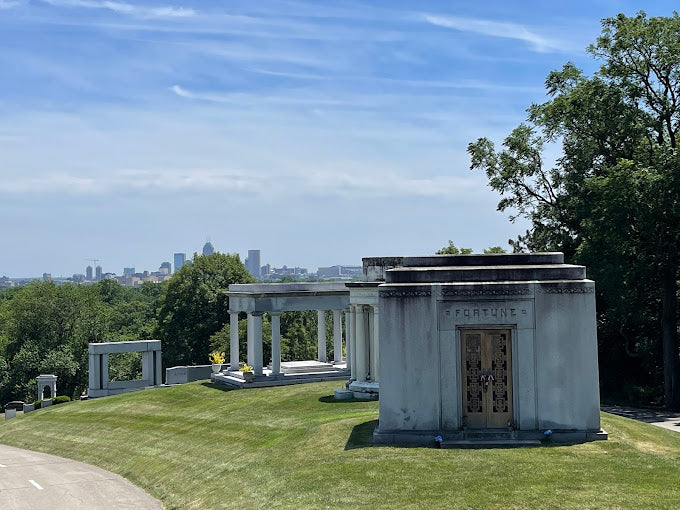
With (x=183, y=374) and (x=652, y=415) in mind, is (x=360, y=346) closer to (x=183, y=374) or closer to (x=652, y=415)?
(x=652, y=415)

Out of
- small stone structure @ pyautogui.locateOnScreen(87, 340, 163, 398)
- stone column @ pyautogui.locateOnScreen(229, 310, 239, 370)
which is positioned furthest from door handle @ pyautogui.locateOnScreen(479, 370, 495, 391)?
small stone structure @ pyautogui.locateOnScreen(87, 340, 163, 398)

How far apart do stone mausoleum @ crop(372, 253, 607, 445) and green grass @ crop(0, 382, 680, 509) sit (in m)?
1.18

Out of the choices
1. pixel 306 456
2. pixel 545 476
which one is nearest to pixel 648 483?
pixel 545 476

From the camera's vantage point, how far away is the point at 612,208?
41.1 metres

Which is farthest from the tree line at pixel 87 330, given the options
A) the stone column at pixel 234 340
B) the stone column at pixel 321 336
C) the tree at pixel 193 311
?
the stone column at pixel 234 340

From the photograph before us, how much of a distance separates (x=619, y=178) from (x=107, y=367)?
125ft

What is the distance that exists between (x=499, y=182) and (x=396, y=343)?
3061 centimetres

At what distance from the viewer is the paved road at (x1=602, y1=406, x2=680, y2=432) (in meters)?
37.3

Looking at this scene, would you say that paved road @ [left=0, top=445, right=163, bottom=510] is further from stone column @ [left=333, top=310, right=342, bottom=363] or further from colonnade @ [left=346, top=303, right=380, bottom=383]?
stone column @ [left=333, top=310, right=342, bottom=363]

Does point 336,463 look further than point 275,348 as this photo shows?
No

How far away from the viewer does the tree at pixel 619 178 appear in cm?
4138

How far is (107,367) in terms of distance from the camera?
57.3 metres


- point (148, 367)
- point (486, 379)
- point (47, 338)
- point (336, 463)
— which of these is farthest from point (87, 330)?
point (486, 379)

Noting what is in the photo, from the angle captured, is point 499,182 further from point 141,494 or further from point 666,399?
point 141,494
